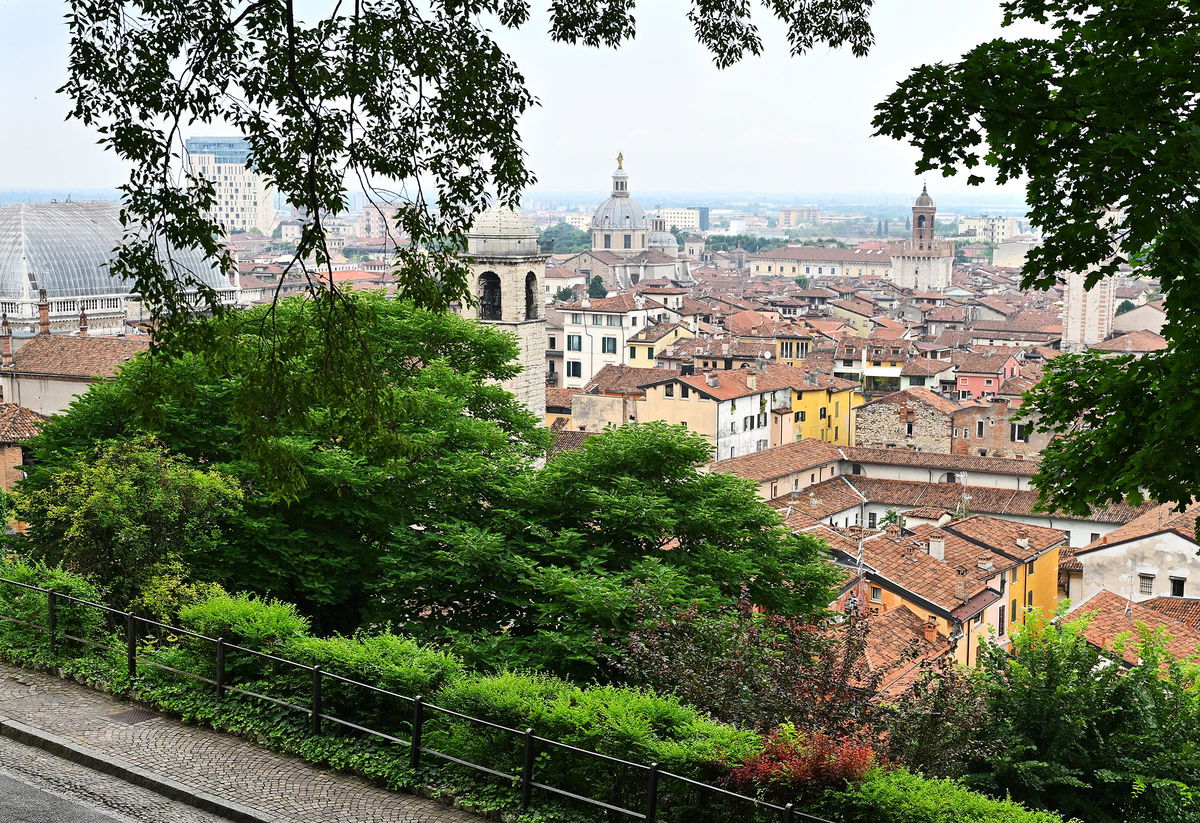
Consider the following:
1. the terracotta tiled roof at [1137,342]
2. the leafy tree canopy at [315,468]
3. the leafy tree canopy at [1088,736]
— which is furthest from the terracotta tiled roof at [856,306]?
the leafy tree canopy at [1088,736]

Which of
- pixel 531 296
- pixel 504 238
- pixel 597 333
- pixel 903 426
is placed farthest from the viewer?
pixel 597 333

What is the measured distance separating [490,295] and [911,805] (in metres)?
35.8

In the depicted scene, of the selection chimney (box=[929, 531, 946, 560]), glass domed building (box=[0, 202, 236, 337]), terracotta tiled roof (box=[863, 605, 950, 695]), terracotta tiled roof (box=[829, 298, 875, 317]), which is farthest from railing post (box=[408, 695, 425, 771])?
terracotta tiled roof (box=[829, 298, 875, 317])

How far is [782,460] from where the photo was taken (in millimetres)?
50156

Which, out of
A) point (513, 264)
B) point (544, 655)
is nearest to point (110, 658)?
point (544, 655)

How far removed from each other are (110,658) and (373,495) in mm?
5591

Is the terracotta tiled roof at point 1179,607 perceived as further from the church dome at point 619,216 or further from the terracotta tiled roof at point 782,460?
the church dome at point 619,216

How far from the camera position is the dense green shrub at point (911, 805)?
829 cm

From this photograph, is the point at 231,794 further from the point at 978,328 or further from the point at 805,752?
the point at 978,328

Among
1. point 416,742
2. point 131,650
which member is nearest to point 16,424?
point 131,650

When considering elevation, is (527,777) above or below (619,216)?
below

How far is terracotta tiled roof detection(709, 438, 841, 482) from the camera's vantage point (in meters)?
47.9

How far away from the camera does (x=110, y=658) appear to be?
12188 millimetres

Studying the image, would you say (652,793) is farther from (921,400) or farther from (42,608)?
(921,400)
